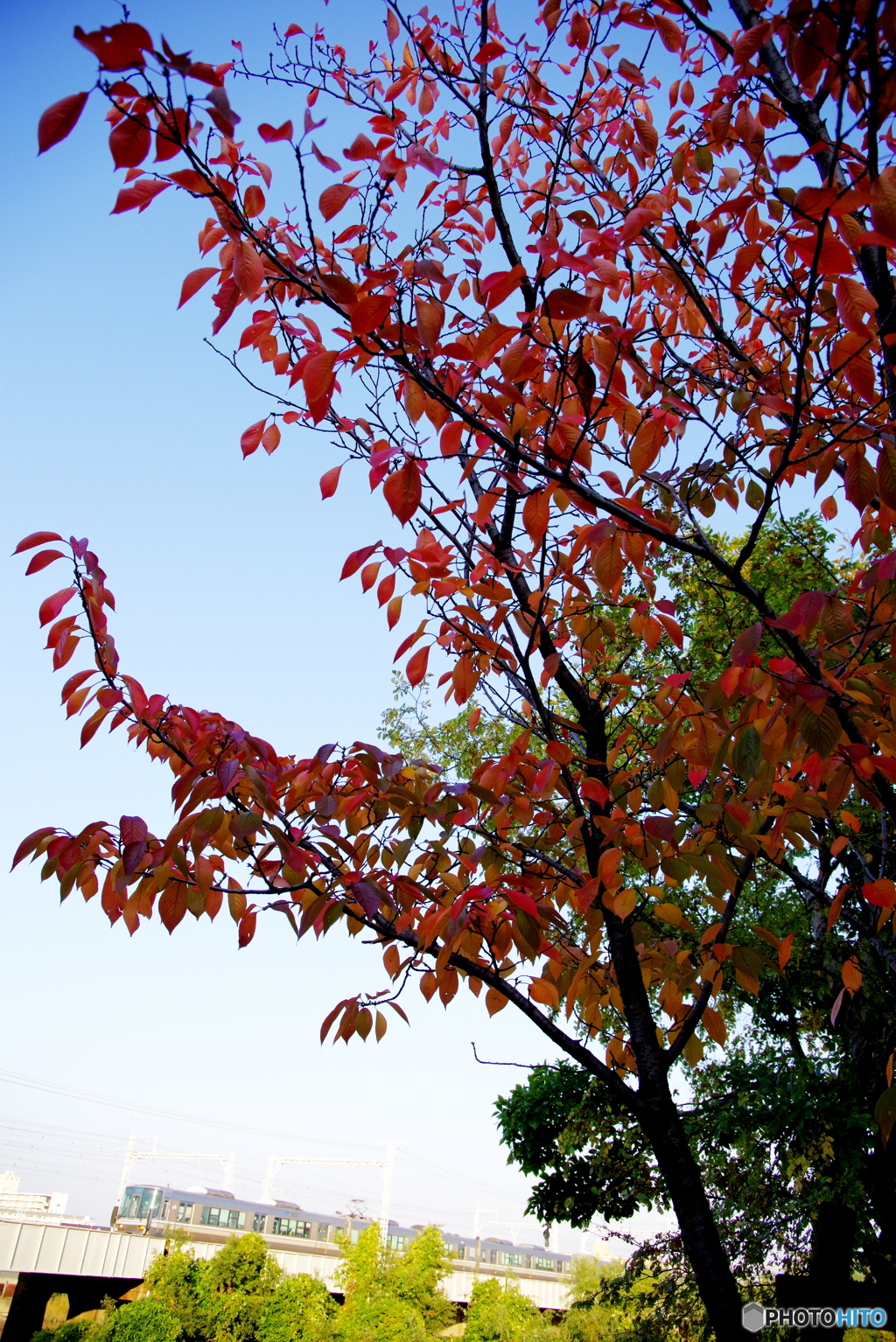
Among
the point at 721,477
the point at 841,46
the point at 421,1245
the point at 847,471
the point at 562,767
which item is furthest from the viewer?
the point at 421,1245

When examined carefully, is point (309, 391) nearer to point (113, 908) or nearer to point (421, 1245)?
point (113, 908)

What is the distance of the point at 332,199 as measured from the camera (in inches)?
60.0

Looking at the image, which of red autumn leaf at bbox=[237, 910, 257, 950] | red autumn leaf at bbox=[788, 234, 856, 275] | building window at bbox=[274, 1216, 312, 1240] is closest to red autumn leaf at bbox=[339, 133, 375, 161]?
red autumn leaf at bbox=[788, 234, 856, 275]

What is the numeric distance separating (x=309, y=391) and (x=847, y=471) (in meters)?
0.99

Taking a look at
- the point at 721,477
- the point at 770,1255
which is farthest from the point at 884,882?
the point at 770,1255

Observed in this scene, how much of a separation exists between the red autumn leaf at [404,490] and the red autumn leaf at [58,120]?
2.09 feet

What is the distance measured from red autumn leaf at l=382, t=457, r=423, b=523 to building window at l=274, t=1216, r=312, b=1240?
119ft

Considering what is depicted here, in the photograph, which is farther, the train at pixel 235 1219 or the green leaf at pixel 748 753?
the train at pixel 235 1219

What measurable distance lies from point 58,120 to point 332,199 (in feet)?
Result: 2.06

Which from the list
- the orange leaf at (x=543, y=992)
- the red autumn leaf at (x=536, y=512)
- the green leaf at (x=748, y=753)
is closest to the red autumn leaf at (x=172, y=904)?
the orange leaf at (x=543, y=992)

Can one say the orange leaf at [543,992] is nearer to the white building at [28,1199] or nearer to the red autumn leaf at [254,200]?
the red autumn leaf at [254,200]

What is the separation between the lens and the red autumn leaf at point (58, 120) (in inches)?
38.7

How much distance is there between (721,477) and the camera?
94.4 inches

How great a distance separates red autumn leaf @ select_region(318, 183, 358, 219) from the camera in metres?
1.51
